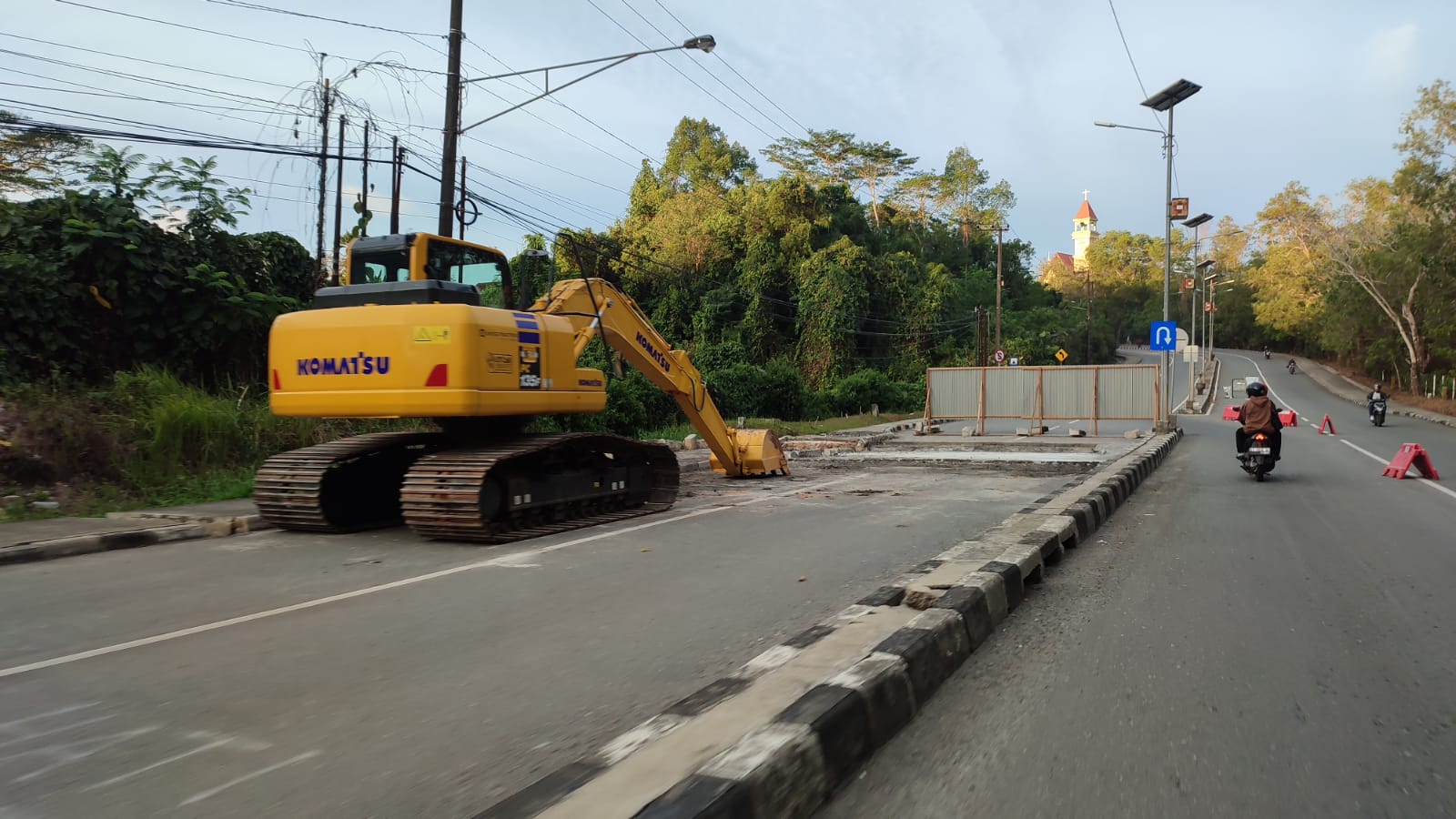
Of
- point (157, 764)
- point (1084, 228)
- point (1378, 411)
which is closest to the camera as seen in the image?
point (157, 764)

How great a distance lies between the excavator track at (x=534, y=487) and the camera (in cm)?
809

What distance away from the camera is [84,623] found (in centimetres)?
539

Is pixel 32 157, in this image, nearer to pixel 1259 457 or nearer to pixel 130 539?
pixel 130 539

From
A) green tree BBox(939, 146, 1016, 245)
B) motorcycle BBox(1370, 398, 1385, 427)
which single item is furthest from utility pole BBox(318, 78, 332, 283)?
green tree BBox(939, 146, 1016, 245)

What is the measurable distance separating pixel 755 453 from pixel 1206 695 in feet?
34.1

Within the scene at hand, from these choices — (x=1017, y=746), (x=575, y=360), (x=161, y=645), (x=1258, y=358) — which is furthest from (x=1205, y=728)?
(x=1258, y=358)

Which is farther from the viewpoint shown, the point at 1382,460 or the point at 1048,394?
the point at 1048,394

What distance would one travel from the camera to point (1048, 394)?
25.0 metres

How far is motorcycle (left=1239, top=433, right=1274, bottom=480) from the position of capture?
13125mm

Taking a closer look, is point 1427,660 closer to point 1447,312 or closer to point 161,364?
point 161,364

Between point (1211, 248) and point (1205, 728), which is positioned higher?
point (1211, 248)

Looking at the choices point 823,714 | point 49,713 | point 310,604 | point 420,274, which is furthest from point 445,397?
point 823,714

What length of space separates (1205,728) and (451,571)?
5320mm

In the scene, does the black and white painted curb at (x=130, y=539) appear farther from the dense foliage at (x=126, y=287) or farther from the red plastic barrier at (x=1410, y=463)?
the red plastic barrier at (x=1410, y=463)
